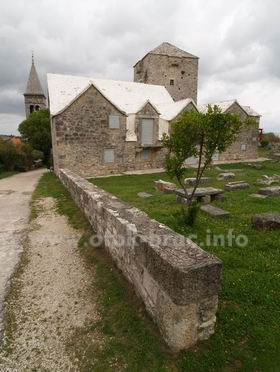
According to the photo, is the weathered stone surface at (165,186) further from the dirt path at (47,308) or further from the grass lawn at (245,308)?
the dirt path at (47,308)

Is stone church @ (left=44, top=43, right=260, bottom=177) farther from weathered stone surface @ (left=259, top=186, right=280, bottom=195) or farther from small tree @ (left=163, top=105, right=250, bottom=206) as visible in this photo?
small tree @ (left=163, top=105, right=250, bottom=206)

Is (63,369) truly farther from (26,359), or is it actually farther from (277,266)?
(277,266)

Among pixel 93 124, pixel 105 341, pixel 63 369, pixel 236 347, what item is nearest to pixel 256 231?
pixel 236 347

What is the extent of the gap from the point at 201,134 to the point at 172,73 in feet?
101

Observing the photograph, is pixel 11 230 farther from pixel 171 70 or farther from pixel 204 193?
pixel 171 70

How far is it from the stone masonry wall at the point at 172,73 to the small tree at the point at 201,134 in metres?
29.6

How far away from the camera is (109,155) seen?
66.4 feet

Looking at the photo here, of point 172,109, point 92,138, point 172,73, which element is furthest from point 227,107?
point 92,138

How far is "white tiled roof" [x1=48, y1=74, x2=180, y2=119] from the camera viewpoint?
18781 millimetres

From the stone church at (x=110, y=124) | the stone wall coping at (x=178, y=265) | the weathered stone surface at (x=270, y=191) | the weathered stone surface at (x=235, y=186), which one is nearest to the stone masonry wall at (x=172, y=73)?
the stone church at (x=110, y=124)

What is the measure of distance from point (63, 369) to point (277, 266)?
3574mm

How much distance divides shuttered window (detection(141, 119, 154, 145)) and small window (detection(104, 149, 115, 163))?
2.89 metres

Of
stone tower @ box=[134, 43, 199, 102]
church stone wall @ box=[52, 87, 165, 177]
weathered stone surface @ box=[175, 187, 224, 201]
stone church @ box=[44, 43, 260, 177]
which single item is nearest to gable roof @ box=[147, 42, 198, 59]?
stone tower @ box=[134, 43, 199, 102]

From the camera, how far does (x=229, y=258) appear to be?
4570mm
